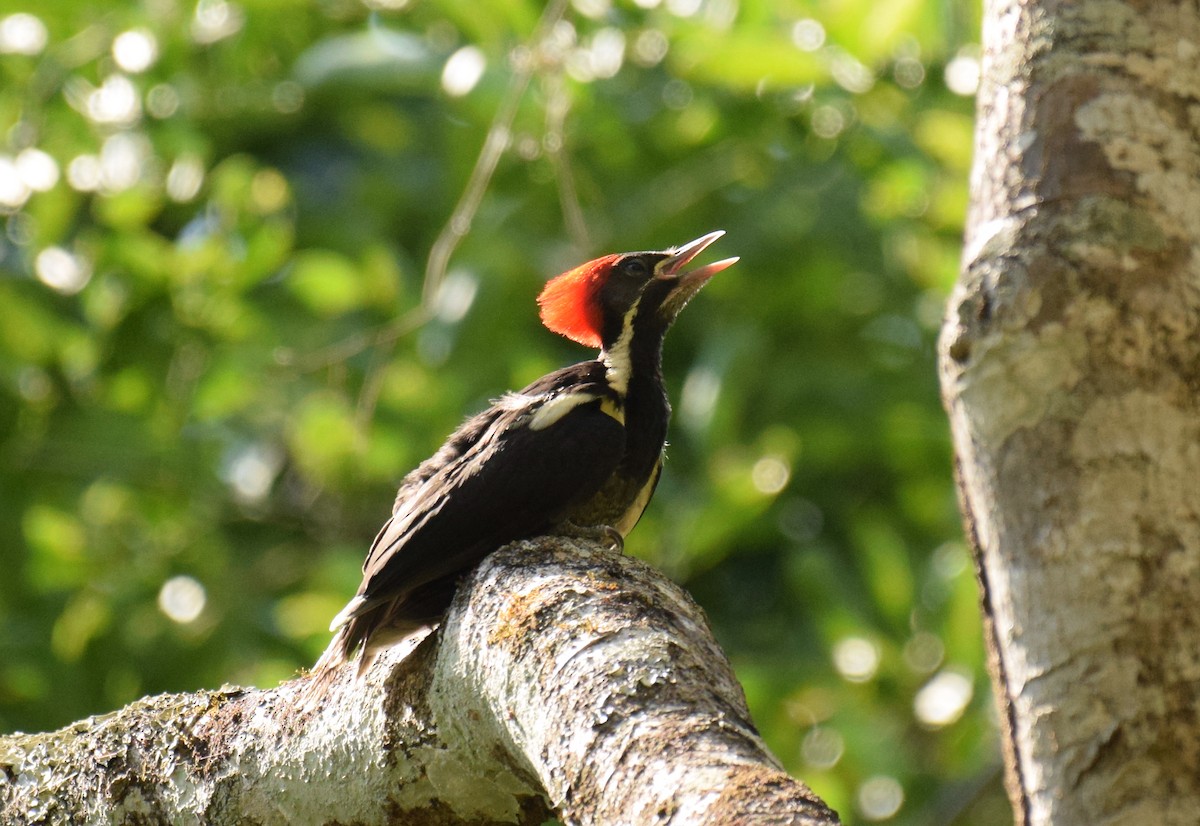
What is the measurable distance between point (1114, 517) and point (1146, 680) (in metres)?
0.17

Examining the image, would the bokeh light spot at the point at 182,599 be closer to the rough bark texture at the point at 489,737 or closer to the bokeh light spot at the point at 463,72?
the bokeh light spot at the point at 463,72

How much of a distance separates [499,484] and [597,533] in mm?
328

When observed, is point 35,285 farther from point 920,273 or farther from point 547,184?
point 920,273

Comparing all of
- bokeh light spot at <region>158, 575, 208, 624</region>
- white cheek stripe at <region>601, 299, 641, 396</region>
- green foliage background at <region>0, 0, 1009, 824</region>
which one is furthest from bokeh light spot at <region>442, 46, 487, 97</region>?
bokeh light spot at <region>158, 575, 208, 624</region>

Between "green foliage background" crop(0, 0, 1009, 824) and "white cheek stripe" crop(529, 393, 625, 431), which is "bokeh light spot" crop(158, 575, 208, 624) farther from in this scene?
"white cheek stripe" crop(529, 393, 625, 431)

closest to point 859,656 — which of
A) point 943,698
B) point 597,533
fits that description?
point 943,698

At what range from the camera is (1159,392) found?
1.52m

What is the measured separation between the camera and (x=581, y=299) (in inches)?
166

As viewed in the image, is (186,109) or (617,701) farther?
(186,109)

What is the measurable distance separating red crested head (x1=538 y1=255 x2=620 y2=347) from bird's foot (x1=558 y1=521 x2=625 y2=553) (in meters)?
0.92

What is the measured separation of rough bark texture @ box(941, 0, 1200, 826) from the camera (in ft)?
4.59

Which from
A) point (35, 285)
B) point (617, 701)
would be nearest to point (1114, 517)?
point (617, 701)

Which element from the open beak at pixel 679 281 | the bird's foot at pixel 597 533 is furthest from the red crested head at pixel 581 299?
the bird's foot at pixel 597 533

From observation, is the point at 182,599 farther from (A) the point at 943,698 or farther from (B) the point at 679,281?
(A) the point at 943,698
